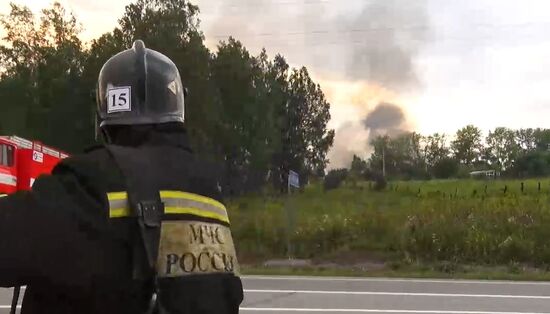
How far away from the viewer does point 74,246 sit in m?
1.62

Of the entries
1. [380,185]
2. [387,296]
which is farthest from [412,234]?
[380,185]

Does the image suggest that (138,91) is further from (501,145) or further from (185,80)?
(501,145)

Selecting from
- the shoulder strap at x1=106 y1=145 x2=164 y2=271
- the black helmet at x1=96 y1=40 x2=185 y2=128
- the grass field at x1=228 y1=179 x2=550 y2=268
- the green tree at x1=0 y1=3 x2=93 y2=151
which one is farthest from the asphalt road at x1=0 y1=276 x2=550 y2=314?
the green tree at x1=0 y1=3 x2=93 y2=151

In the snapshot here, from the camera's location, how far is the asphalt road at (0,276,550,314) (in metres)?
10.4

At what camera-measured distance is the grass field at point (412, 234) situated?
19328 mm

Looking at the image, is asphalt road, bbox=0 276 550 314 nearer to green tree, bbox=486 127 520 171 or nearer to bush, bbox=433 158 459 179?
bush, bbox=433 158 459 179

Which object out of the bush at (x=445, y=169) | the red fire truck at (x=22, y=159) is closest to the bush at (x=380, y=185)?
the bush at (x=445, y=169)

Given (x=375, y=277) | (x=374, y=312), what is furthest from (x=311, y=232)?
(x=374, y=312)

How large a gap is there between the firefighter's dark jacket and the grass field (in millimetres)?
17440

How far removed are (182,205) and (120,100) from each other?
0.34 metres

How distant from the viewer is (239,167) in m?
46.5

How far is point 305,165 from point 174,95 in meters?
55.6

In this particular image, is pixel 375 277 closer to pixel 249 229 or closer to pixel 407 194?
pixel 249 229

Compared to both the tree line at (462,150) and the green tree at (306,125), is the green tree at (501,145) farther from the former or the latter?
the green tree at (306,125)
